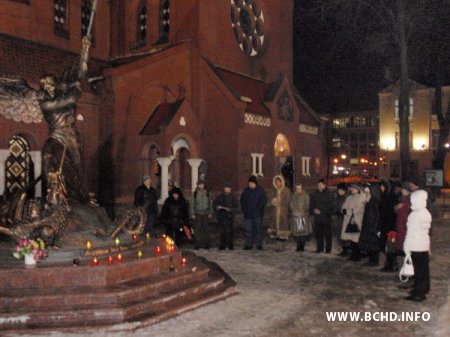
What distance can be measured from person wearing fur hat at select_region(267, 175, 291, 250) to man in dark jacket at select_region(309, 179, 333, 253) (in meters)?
1.48

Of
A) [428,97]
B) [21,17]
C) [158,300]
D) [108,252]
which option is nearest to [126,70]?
[21,17]

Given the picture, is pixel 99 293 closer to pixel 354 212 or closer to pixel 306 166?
pixel 354 212

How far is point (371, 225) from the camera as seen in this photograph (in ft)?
33.9

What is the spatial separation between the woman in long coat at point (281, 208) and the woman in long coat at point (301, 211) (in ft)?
2.95

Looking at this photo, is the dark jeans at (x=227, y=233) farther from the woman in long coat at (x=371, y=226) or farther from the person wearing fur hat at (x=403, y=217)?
the person wearing fur hat at (x=403, y=217)

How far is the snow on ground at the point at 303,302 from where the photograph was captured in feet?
21.1

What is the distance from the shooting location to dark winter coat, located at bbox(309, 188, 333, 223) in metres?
12.2

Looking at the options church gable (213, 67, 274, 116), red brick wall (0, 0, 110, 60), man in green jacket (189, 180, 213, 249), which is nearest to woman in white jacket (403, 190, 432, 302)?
man in green jacket (189, 180, 213, 249)

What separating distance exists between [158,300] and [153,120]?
1485 centimetres

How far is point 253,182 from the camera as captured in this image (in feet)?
42.2

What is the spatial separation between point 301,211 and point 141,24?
17447mm

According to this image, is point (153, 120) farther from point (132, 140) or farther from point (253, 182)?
point (253, 182)

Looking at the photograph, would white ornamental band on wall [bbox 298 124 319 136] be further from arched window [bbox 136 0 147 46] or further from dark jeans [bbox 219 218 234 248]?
dark jeans [bbox 219 218 234 248]

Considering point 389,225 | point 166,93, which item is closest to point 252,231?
point 389,225
